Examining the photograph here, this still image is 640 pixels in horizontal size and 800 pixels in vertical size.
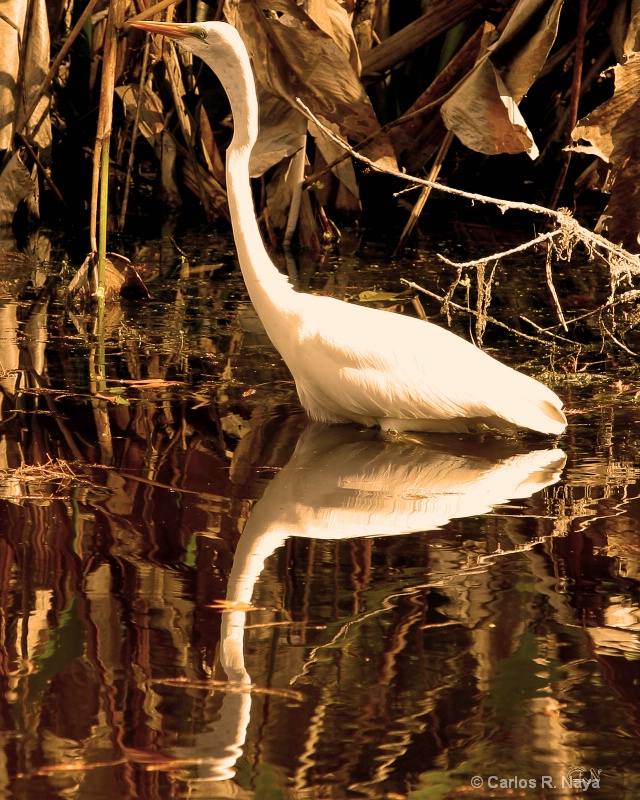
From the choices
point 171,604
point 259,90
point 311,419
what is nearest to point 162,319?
point 311,419

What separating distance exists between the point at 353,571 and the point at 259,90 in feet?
16.8

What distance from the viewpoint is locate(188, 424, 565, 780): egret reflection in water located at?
3.15 metres

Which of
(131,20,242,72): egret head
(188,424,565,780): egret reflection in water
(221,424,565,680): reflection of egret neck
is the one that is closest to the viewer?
(188,424,565,780): egret reflection in water

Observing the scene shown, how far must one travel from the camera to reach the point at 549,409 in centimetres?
418

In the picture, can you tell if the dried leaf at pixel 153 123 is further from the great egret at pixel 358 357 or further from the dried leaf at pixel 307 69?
the great egret at pixel 358 357

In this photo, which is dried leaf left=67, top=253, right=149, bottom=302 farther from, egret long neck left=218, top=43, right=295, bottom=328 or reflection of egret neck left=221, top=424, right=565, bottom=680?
reflection of egret neck left=221, top=424, right=565, bottom=680

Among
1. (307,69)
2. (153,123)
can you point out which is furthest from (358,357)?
(153,123)

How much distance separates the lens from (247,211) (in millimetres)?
4492

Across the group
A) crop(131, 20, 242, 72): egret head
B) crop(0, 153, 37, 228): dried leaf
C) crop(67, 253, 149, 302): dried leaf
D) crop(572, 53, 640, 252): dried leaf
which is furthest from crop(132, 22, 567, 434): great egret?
crop(0, 153, 37, 228): dried leaf

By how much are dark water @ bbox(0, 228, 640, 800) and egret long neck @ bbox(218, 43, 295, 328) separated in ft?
1.50

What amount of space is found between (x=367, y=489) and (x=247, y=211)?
1355 millimetres

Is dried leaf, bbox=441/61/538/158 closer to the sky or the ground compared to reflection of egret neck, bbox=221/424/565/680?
closer to the sky

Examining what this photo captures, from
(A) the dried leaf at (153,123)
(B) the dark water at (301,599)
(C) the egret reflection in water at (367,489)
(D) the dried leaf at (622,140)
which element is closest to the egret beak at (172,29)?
(B) the dark water at (301,599)

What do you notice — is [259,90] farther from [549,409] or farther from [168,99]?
[549,409]
